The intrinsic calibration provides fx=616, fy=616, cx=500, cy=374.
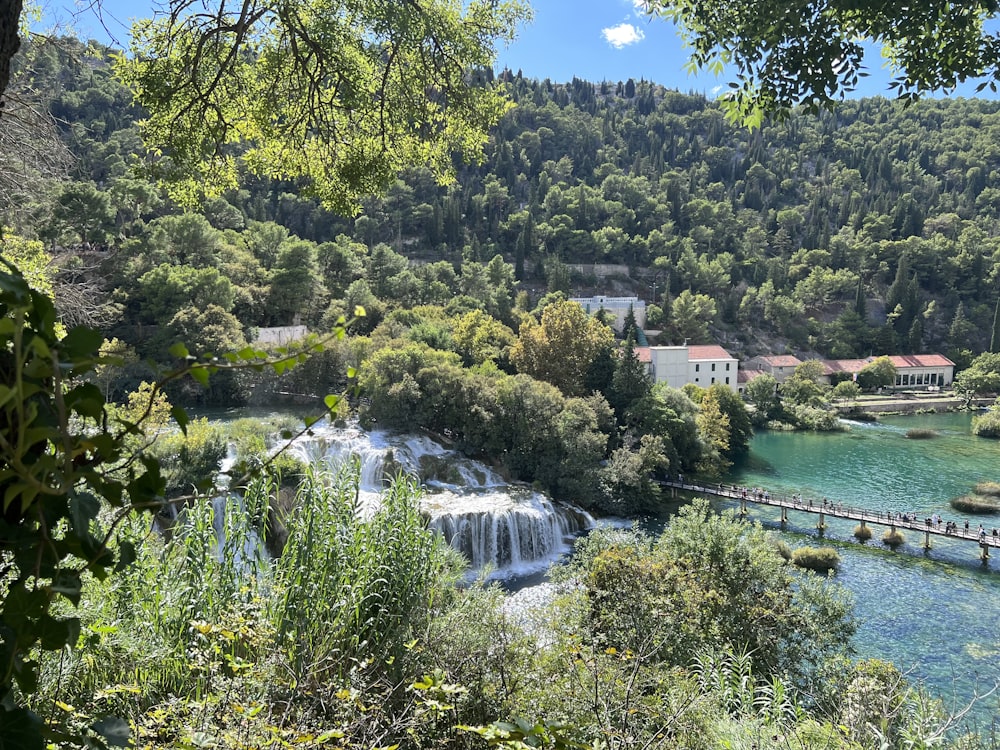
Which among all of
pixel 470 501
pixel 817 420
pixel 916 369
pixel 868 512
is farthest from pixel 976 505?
pixel 916 369

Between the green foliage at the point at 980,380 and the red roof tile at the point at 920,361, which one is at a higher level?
the red roof tile at the point at 920,361

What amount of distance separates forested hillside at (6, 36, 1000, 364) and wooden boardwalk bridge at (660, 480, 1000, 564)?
12.7 meters

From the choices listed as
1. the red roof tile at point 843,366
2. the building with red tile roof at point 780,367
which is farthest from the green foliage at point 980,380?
the building with red tile roof at point 780,367

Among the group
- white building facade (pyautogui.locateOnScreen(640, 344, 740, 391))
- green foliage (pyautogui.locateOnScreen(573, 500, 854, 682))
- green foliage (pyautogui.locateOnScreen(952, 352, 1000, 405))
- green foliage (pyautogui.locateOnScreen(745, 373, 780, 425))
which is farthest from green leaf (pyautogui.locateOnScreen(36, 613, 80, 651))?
green foliage (pyautogui.locateOnScreen(952, 352, 1000, 405))

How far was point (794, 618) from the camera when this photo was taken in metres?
9.50

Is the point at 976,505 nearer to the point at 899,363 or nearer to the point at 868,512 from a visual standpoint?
the point at 868,512

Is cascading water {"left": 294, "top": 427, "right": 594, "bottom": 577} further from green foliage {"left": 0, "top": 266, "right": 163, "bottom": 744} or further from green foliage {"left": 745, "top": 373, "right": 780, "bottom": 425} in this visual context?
green foliage {"left": 745, "top": 373, "right": 780, "bottom": 425}

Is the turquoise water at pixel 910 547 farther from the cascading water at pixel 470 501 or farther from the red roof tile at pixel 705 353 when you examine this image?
the cascading water at pixel 470 501

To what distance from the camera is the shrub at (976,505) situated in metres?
21.4

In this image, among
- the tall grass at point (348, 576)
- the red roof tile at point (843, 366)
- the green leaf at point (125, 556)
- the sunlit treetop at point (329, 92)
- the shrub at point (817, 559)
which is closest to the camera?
the green leaf at point (125, 556)

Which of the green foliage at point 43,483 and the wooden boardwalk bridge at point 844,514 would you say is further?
the wooden boardwalk bridge at point 844,514

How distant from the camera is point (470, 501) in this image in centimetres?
1747

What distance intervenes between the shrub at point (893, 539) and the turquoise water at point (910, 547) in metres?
0.21

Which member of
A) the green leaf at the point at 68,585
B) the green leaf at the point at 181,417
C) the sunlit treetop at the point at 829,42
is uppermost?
the sunlit treetop at the point at 829,42
